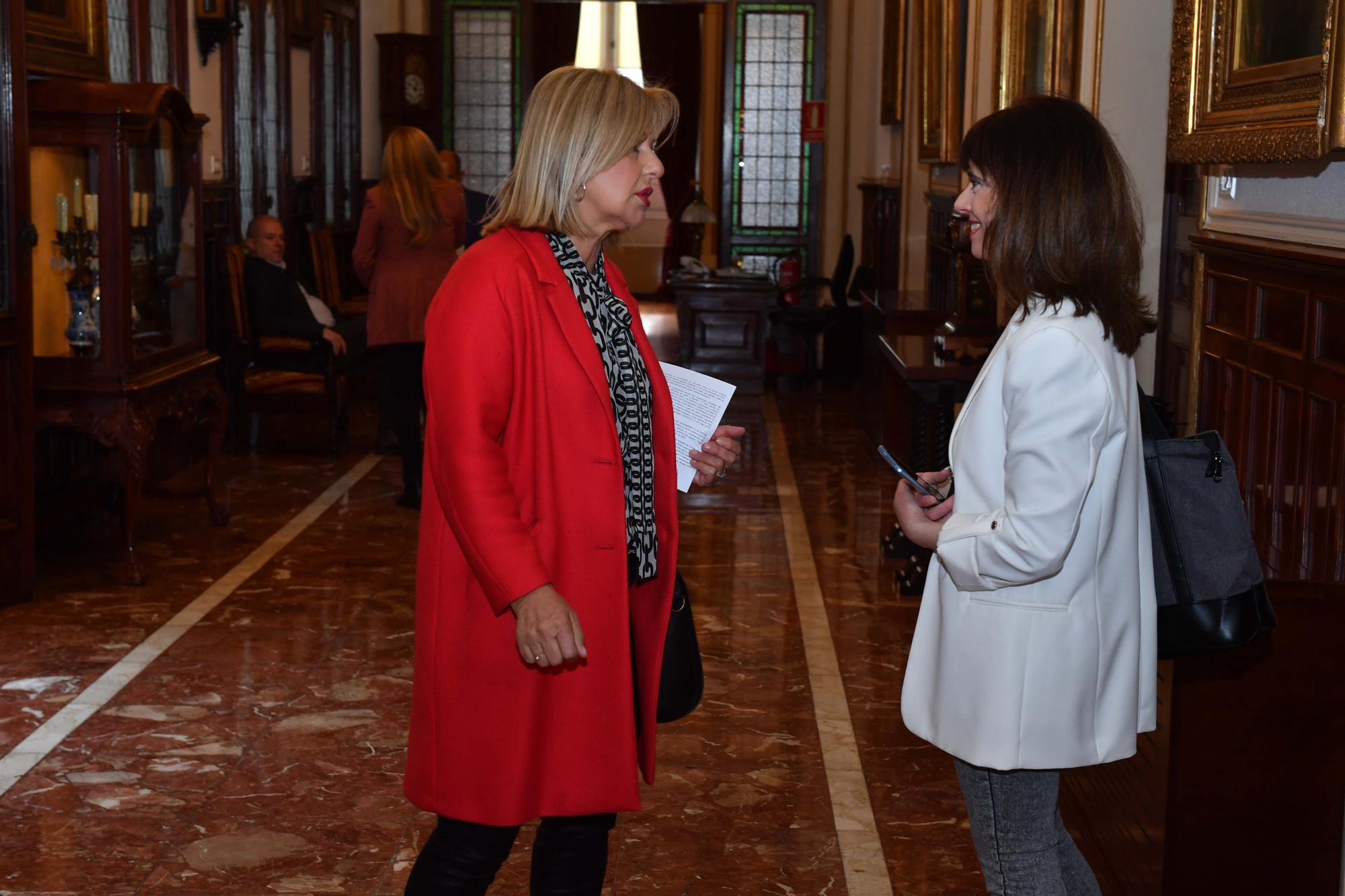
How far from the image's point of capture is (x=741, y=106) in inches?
562

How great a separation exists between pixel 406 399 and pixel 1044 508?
5.27 meters

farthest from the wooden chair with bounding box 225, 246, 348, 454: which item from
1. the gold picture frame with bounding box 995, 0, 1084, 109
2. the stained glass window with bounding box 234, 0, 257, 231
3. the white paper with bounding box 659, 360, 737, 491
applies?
the white paper with bounding box 659, 360, 737, 491

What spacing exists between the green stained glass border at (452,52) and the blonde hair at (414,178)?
7204 mm

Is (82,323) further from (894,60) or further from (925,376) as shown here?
(894,60)

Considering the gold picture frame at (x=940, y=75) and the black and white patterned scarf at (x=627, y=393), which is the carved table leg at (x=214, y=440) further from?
the black and white patterned scarf at (x=627, y=393)

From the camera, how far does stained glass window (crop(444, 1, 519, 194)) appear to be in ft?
46.4

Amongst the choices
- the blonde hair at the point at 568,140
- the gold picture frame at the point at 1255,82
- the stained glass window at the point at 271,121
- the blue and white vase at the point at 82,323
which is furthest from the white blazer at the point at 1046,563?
the stained glass window at the point at 271,121

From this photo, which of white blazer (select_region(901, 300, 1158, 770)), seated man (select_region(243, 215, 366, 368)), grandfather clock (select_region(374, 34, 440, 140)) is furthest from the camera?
grandfather clock (select_region(374, 34, 440, 140))

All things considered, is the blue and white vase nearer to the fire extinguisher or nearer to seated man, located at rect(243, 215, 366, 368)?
seated man, located at rect(243, 215, 366, 368)

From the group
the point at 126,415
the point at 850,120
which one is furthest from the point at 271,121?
the point at 850,120

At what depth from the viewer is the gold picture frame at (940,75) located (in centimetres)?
840

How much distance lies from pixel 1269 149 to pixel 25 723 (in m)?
3.52

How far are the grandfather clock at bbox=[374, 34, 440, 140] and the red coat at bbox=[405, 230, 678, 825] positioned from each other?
11.2 metres

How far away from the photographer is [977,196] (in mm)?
2080
